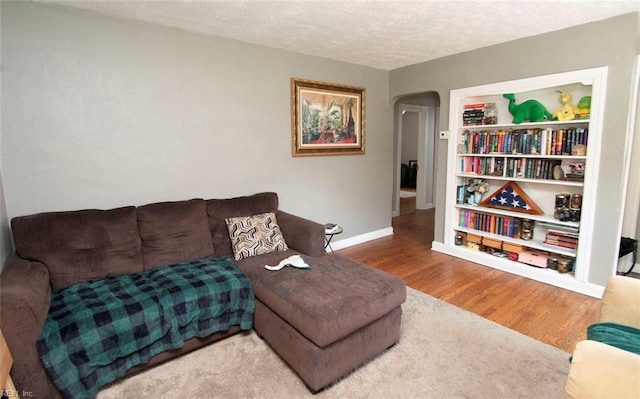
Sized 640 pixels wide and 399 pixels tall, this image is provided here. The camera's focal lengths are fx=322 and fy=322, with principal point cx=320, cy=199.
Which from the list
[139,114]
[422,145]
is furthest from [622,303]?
[422,145]

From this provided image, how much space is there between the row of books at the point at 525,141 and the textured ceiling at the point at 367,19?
914mm

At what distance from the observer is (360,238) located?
173 inches

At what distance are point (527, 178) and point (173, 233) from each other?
3383 mm

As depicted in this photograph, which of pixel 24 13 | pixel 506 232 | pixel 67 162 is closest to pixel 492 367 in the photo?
pixel 506 232

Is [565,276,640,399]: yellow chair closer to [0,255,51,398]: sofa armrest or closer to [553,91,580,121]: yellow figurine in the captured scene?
[0,255,51,398]: sofa armrest

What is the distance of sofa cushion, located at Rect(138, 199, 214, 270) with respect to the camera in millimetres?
2430

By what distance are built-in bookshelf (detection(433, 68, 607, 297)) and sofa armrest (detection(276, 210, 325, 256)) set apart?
2.01 m

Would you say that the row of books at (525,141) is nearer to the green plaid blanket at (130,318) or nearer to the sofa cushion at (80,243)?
the green plaid blanket at (130,318)

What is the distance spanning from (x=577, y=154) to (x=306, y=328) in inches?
113

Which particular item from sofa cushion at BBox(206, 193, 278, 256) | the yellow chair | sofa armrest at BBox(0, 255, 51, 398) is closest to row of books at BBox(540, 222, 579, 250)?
the yellow chair

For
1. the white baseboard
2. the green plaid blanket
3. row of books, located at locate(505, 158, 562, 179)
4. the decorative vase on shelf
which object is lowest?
the white baseboard

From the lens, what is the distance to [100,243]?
222 cm

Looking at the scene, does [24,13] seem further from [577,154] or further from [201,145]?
[577,154]

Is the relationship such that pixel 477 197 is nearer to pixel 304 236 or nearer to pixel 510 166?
pixel 510 166
